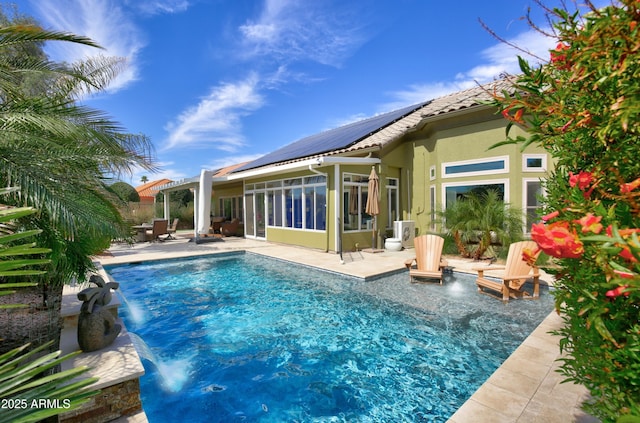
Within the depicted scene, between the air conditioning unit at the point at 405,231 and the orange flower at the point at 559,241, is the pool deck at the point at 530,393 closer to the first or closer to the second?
the orange flower at the point at 559,241

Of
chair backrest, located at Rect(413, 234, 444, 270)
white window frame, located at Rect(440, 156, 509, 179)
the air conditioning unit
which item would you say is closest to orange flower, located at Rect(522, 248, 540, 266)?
chair backrest, located at Rect(413, 234, 444, 270)

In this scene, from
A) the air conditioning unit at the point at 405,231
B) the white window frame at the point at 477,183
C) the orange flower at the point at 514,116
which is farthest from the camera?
the air conditioning unit at the point at 405,231

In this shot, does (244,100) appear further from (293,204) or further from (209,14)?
(293,204)

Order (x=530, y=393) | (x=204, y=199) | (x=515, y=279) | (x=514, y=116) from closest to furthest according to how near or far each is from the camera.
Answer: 1. (x=514, y=116)
2. (x=530, y=393)
3. (x=515, y=279)
4. (x=204, y=199)

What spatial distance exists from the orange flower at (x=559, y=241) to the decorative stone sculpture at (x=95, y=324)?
4.66 m

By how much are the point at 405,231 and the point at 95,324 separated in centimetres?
1148

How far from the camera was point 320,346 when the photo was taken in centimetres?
512

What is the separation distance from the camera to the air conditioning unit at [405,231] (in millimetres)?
12836

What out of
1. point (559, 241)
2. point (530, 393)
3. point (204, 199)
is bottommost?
point (530, 393)

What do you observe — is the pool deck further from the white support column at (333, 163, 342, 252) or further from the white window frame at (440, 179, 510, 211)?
the white support column at (333, 163, 342, 252)

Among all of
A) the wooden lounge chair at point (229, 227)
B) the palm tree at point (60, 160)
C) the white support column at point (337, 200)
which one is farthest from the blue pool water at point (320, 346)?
the wooden lounge chair at point (229, 227)

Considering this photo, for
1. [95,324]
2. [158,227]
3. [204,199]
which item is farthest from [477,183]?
[158,227]

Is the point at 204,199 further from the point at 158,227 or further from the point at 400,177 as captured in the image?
the point at 400,177

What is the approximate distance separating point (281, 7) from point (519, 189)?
11.1m
